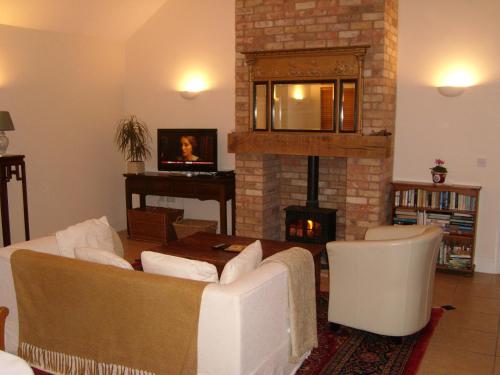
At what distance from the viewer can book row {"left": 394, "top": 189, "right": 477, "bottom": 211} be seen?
544 centimetres

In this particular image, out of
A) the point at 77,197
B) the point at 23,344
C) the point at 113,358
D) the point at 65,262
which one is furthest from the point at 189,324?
the point at 77,197

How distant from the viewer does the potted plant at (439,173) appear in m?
5.55

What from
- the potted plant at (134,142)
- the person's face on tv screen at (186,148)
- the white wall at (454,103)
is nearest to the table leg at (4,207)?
the potted plant at (134,142)

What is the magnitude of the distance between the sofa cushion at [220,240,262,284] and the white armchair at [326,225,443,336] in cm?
79

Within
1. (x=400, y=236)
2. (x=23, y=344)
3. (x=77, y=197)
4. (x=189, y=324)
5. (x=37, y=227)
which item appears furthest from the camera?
(x=77, y=197)

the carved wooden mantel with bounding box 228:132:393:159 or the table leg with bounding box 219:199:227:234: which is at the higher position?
the carved wooden mantel with bounding box 228:132:393:159

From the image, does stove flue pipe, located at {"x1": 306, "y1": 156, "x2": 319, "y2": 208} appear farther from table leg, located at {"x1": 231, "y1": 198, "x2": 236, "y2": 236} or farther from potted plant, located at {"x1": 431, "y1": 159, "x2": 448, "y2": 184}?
potted plant, located at {"x1": 431, "y1": 159, "x2": 448, "y2": 184}

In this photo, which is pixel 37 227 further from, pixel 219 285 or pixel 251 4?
pixel 219 285

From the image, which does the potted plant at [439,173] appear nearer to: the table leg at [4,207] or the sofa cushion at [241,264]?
the sofa cushion at [241,264]

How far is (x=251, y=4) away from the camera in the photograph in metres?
5.79

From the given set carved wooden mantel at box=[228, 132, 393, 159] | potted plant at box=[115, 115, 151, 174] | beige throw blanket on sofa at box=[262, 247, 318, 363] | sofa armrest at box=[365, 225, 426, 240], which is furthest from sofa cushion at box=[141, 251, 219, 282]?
potted plant at box=[115, 115, 151, 174]

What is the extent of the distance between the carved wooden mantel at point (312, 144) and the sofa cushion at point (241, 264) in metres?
2.36

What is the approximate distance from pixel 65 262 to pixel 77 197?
3791 mm

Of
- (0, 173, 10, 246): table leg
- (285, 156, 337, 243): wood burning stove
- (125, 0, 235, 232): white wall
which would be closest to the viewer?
(0, 173, 10, 246): table leg
